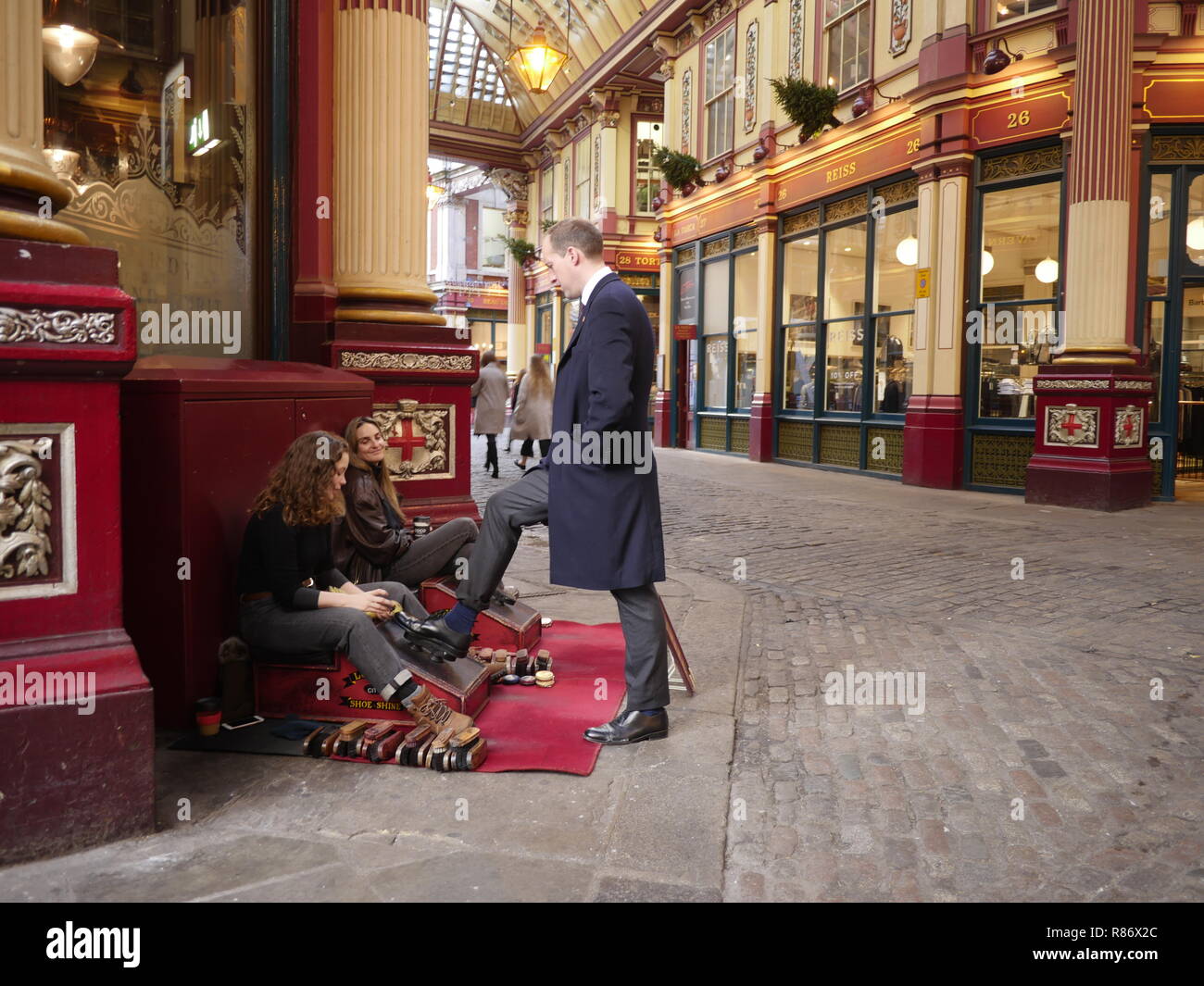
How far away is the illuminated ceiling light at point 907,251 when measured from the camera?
13703 mm

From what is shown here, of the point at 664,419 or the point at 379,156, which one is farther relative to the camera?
the point at 664,419

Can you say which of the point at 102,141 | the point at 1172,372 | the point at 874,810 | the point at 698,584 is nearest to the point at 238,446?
the point at 102,141

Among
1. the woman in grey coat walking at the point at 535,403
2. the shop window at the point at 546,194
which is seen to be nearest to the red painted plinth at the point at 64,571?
the woman in grey coat walking at the point at 535,403

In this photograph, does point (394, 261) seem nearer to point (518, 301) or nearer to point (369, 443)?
point (369, 443)

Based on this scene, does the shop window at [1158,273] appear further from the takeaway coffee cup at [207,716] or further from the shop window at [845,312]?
the takeaway coffee cup at [207,716]

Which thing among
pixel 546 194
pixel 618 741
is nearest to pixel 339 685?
pixel 618 741

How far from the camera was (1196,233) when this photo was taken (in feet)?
37.2

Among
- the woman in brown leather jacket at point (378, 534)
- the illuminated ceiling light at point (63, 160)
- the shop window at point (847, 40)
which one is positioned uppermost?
the shop window at point (847, 40)

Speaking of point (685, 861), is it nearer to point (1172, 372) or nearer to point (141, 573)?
point (141, 573)

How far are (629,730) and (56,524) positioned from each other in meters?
2.06

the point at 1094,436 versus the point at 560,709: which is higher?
the point at 1094,436

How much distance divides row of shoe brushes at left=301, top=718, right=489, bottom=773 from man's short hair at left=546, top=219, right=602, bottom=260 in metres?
1.81

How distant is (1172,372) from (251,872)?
1179cm

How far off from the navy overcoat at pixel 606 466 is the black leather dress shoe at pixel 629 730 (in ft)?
1.68
